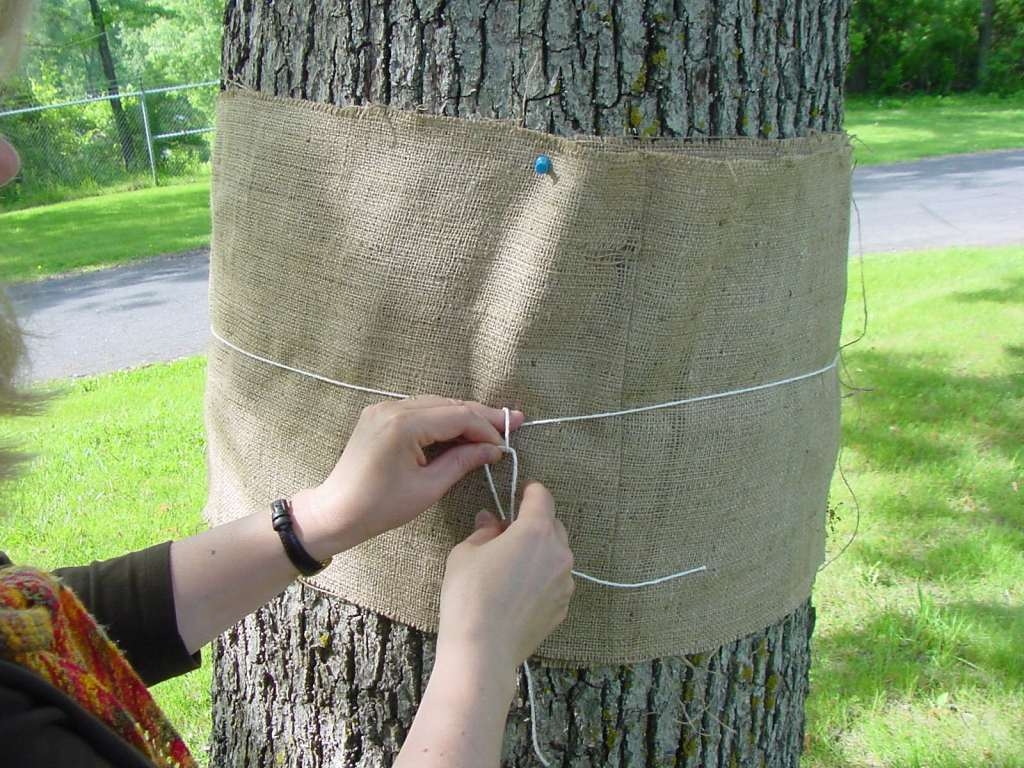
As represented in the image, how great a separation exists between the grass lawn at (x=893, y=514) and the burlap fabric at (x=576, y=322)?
0.53m

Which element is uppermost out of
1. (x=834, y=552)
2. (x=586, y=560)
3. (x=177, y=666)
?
(x=586, y=560)

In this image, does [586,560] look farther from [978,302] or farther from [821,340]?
[978,302]

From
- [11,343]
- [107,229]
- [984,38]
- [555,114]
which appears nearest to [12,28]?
[11,343]

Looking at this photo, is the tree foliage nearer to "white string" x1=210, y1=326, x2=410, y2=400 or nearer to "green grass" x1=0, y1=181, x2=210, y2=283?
"green grass" x1=0, y1=181, x2=210, y2=283

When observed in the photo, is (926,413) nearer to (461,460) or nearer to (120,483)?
(120,483)

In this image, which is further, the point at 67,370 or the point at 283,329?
the point at 67,370

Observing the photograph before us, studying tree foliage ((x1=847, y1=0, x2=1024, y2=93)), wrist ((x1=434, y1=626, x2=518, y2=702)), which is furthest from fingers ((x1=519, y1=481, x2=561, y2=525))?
tree foliage ((x1=847, y1=0, x2=1024, y2=93))

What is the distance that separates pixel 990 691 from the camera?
2.65 metres

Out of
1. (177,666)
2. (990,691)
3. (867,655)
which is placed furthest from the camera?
(867,655)

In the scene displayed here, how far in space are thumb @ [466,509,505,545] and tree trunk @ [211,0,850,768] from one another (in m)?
0.25

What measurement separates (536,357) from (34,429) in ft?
14.0

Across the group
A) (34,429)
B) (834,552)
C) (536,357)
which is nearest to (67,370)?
(34,429)

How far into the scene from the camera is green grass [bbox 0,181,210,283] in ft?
30.0

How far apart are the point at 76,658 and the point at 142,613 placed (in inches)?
10.5
